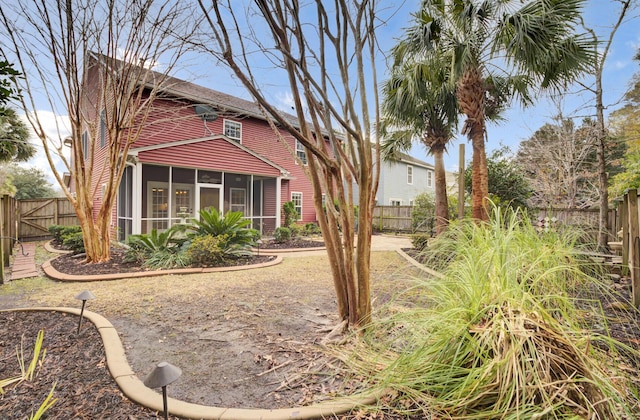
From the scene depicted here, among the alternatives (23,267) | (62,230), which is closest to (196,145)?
(62,230)

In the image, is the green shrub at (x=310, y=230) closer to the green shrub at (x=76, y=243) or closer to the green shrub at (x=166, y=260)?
the green shrub at (x=166, y=260)

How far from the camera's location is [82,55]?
19.2 feet

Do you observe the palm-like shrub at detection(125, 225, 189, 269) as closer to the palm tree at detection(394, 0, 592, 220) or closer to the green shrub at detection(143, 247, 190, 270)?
the green shrub at detection(143, 247, 190, 270)

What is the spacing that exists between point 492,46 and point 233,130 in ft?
31.4

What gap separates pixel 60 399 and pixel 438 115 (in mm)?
9365

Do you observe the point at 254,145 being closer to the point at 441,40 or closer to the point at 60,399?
the point at 441,40

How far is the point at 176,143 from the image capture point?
30.2ft

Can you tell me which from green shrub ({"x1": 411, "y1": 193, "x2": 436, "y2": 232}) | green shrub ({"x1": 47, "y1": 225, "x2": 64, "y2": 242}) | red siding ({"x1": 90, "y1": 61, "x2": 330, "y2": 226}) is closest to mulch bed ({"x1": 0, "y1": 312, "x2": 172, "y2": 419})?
red siding ({"x1": 90, "y1": 61, "x2": 330, "y2": 226})

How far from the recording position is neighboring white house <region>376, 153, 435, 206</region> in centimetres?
1981

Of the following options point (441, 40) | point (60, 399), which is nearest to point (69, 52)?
point (60, 399)

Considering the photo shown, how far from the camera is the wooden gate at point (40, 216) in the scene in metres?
10.6

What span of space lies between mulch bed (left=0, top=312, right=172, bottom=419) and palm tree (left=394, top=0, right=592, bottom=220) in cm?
568

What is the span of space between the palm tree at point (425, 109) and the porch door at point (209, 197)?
6.11 meters

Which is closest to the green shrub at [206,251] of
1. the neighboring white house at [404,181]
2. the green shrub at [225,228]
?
the green shrub at [225,228]
